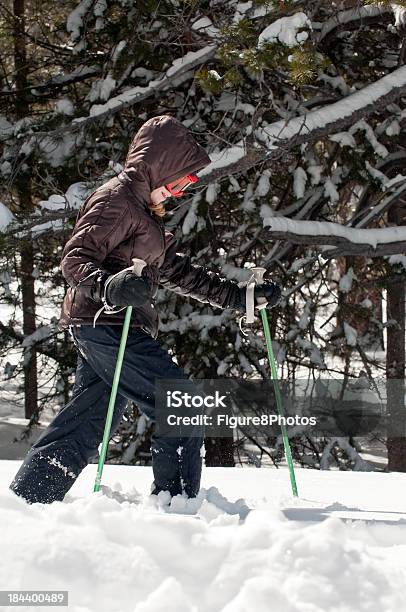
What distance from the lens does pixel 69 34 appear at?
865cm

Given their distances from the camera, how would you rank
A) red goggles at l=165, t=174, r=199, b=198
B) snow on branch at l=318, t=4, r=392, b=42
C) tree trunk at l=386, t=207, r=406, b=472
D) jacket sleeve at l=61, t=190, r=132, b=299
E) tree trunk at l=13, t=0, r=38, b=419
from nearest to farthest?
jacket sleeve at l=61, t=190, r=132, b=299 → red goggles at l=165, t=174, r=199, b=198 → snow on branch at l=318, t=4, r=392, b=42 → tree trunk at l=13, t=0, r=38, b=419 → tree trunk at l=386, t=207, r=406, b=472

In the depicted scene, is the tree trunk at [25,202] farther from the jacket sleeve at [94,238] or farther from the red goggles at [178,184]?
the jacket sleeve at [94,238]

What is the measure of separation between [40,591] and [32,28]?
30.0 ft

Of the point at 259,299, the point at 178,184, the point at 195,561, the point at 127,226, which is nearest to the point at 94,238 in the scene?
the point at 127,226

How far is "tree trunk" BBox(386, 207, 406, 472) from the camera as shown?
30.7 feet

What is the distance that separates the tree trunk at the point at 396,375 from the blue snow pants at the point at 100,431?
556cm

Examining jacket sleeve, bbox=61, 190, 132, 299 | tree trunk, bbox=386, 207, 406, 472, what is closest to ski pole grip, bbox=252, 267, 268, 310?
jacket sleeve, bbox=61, 190, 132, 299

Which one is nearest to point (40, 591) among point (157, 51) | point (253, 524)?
point (253, 524)

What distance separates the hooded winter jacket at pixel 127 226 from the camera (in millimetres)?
3166

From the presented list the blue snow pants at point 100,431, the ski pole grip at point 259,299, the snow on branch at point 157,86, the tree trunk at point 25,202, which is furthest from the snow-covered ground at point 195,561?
the tree trunk at point 25,202

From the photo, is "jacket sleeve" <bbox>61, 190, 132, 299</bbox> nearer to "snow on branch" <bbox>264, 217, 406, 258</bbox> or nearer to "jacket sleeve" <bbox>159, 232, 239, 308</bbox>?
"jacket sleeve" <bbox>159, 232, 239, 308</bbox>

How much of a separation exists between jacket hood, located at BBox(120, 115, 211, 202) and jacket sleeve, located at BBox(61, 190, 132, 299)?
0.17 meters

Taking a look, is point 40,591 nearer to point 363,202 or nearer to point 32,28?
point 363,202

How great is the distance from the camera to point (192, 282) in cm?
379
